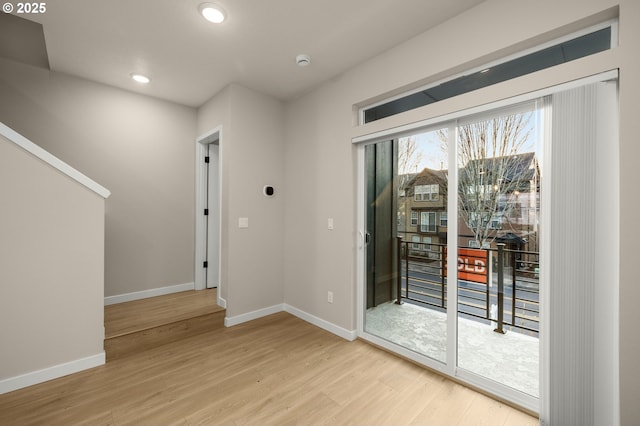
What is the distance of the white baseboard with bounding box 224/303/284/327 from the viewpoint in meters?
3.28

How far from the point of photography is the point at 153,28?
234 cm

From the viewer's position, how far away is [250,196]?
3484 millimetres

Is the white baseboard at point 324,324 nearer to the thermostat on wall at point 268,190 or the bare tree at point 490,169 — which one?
the thermostat on wall at point 268,190

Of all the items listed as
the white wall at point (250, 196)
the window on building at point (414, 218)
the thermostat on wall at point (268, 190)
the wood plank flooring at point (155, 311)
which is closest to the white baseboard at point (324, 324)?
the white wall at point (250, 196)

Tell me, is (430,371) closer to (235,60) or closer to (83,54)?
(235,60)

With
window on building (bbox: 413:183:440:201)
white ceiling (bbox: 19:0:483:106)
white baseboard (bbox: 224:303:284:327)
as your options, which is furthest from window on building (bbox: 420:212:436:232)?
white baseboard (bbox: 224:303:284:327)

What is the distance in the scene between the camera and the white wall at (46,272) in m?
2.12

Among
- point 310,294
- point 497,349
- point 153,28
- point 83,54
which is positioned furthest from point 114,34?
point 497,349

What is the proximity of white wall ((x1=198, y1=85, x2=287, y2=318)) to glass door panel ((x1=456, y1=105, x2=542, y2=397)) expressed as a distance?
227 cm

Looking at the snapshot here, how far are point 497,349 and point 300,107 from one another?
10.6ft

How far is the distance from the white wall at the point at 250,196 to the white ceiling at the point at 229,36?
0.38m

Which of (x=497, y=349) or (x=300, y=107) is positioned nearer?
(x=497, y=349)

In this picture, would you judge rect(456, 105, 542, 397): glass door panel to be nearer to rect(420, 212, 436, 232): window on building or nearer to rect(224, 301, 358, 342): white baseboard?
rect(420, 212, 436, 232): window on building

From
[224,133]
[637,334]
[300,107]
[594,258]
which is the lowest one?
[637,334]
